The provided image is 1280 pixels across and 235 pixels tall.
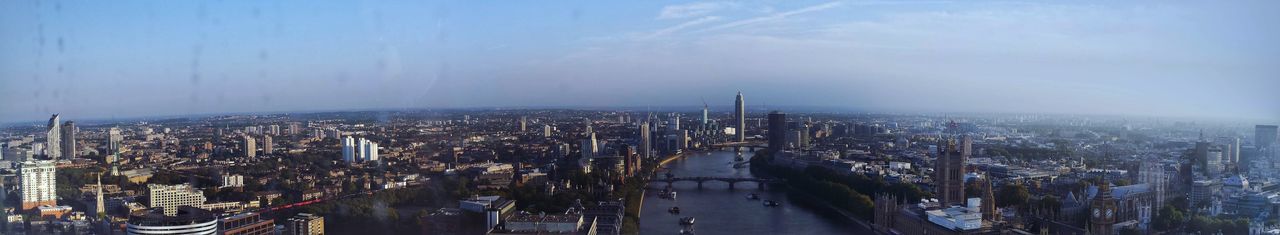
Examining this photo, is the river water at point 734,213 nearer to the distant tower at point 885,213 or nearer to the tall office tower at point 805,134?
the distant tower at point 885,213

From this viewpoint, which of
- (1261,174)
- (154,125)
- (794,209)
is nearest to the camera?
(1261,174)

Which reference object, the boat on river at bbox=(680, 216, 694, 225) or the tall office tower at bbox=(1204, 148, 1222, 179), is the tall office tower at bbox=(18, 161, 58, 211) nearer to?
the boat on river at bbox=(680, 216, 694, 225)

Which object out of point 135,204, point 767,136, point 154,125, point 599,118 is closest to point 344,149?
point 154,125

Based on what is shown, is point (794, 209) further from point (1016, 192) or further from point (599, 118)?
point (599, 118)

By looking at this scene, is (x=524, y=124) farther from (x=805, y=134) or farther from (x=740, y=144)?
(x=740, y=144)

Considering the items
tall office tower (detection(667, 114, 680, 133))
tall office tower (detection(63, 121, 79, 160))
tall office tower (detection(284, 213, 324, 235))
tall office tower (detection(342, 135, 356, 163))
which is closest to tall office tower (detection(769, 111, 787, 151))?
tall office tower (detection(667, 114, 680, 133))

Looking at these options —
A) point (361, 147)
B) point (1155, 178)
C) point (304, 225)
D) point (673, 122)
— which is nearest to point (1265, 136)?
point (1155, 178)
